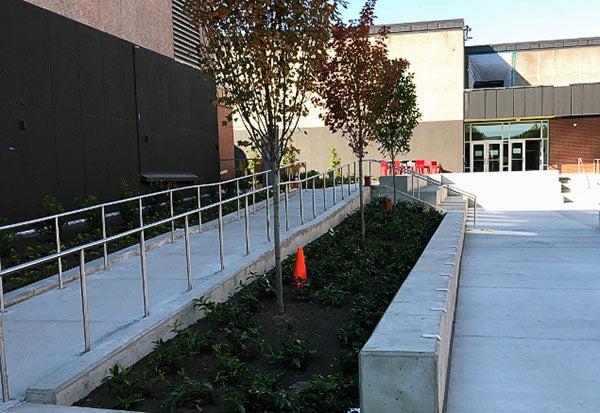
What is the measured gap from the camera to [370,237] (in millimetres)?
11656

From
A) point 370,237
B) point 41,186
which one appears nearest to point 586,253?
point 370,237

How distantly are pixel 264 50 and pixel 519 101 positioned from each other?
3011 cm

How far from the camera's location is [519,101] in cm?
3256

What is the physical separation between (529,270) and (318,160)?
27198 mm

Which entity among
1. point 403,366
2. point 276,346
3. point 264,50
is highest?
point 264,50

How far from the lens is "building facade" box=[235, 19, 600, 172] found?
3259 cm

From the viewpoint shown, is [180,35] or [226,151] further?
[226,151]

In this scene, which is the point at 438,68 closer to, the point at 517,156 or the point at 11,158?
the point at 517,156

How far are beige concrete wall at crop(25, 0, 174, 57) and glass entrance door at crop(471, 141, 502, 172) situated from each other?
23.0m

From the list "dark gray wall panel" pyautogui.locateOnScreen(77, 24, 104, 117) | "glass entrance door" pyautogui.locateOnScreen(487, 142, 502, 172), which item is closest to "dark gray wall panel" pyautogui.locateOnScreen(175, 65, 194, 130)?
"dark gray wall panel" pyautogui.locateOnScreen(77, 24, 104, 117)

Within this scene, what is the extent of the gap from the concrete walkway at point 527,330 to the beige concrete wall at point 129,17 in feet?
34.1

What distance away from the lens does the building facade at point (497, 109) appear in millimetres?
32594

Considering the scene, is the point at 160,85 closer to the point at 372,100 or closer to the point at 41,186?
the point at 41,186

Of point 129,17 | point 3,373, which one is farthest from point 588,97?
point 3,373
